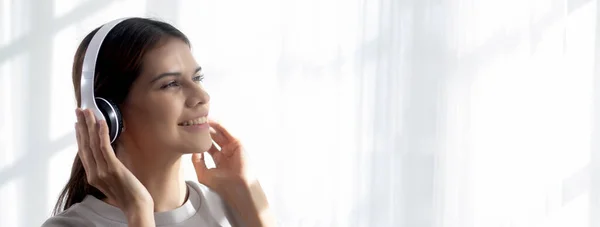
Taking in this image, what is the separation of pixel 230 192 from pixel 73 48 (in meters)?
0.87

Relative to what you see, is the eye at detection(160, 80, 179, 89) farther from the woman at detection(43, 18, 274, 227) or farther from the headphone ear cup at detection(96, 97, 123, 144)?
the headphone ear cup at detection(96, 97, 123, 144)

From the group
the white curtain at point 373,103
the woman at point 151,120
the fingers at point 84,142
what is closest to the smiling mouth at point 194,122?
the woman at point 151,120

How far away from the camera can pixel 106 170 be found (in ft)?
4.66

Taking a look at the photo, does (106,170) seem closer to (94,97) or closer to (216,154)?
(94,97)

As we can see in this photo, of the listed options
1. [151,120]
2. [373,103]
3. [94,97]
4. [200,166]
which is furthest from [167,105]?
[373,103]

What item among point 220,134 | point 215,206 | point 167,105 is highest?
point 167,105

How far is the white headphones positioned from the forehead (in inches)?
4.3

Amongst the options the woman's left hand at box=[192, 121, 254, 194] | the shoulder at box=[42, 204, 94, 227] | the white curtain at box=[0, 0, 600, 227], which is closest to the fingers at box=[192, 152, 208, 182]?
the woman's left hand at box=[192, 121, 254, 194]

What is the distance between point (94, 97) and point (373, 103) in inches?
46.8

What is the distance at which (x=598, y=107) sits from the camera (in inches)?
101

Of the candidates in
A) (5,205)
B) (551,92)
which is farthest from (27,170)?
(551,92)

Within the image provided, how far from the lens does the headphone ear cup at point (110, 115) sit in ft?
4.83

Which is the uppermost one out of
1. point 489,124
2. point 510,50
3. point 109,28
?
point 109,28

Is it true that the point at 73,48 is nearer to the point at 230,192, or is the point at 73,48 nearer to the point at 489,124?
the point at 230,192
